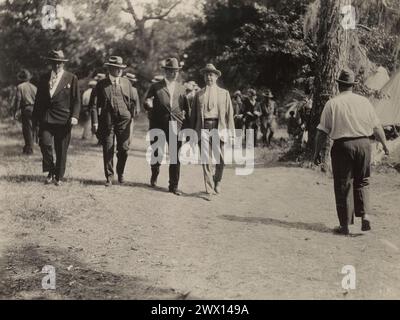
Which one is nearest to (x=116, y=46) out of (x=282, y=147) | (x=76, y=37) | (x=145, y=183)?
(x=76, y=37)

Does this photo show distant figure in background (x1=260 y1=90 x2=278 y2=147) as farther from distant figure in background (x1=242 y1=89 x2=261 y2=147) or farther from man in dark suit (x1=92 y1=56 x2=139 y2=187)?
man in dark suit (x1=92 y1=56 x2=139 y2=187)

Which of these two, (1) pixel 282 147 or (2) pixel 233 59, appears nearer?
(1) pixel 282 147

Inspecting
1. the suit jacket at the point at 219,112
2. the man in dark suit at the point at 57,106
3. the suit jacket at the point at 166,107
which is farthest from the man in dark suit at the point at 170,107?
the man in dark suit at the point at 57,106

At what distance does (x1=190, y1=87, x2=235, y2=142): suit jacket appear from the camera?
9.36 meters

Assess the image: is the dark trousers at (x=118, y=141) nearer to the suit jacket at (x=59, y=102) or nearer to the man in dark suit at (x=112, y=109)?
the man in dark suit at (x=112, y=109)

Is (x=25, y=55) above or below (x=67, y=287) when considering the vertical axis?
above

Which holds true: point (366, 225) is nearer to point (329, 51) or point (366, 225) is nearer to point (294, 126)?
point (329, 51)

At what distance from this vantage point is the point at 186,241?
22.1 feet

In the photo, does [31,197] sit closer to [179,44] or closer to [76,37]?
[76,37]

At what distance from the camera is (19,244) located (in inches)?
248

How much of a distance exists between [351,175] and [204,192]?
134 inches

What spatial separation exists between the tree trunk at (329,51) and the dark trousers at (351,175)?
5.40 metres

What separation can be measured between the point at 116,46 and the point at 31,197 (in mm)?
19096


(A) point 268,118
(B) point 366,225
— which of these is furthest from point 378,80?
(B) point 366,225
